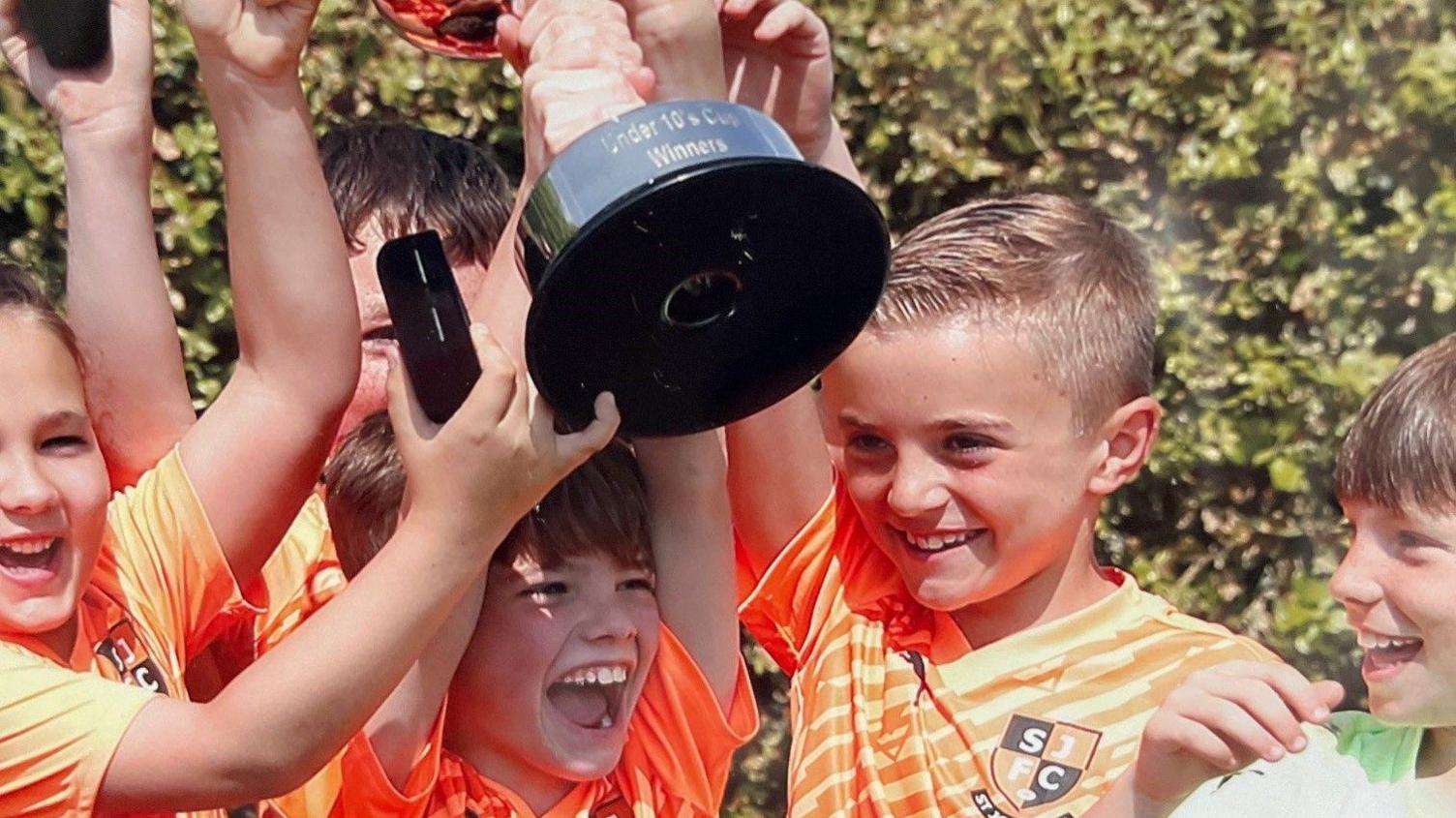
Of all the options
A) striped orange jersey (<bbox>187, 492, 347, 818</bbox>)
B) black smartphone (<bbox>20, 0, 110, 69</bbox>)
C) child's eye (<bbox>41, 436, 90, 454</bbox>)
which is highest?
black smartphone (<bbox>20, 0, 110, 69</bbox>)

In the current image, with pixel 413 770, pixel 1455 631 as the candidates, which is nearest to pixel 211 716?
pixel 413 770

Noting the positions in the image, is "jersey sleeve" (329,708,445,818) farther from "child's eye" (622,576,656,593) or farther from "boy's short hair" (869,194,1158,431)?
"boy's short hair" (869,194,1158,431)

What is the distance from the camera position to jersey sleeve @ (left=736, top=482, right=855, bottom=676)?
274 centimetres

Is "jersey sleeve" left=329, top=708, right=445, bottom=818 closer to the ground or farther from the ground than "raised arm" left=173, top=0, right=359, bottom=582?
closer to the ground

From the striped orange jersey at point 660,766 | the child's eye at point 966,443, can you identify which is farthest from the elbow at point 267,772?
the child's eye at point 966,443

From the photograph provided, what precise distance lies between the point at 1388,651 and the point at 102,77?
1.59 m

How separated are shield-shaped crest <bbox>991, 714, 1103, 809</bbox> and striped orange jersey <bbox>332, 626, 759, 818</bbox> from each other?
301 mm

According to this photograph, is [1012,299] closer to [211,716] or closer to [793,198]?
[793,198]

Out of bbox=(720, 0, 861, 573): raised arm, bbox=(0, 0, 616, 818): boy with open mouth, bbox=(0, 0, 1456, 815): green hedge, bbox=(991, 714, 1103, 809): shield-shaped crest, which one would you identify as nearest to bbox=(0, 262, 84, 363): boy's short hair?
bbox=(0, 0, 616, 818): boy with open mouth

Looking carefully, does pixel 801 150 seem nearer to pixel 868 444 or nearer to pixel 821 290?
pixel 868 444

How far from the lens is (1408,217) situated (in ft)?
15.1

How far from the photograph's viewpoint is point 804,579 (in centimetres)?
276

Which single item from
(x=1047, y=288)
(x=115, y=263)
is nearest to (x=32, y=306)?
(x=115, y=263)

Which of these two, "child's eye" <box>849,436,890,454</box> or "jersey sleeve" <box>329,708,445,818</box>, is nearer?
"jersey sleeve" <box>329,708,445,818</box>
